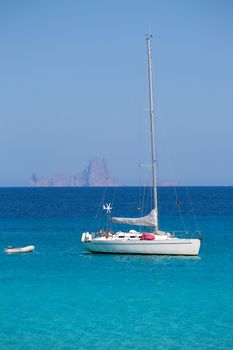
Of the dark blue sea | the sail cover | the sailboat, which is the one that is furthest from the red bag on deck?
the sail cover

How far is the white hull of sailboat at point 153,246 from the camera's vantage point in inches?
2108

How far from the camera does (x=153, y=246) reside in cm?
5391

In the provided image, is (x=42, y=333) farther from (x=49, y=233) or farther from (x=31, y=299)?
(x=49, y=233)

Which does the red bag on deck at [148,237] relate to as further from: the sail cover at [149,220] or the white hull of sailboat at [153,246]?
the sail cover at [149,220]

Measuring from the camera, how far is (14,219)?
106125 millimetres

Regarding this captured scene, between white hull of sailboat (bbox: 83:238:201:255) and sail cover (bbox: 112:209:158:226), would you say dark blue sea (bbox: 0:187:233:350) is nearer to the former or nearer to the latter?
white hull of sailboat (bbox: 83:238:201:255)

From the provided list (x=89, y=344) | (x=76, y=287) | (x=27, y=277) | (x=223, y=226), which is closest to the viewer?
(x=89, y=344)

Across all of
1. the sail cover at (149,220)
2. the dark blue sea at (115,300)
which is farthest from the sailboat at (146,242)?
the dark blue sea at (115,300)

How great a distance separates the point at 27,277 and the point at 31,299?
7.71 meters

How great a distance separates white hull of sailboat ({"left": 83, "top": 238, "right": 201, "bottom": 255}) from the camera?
5353 cm

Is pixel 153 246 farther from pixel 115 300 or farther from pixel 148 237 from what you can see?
pixel 115 300

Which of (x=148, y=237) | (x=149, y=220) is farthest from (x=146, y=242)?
(x=149, y=220)

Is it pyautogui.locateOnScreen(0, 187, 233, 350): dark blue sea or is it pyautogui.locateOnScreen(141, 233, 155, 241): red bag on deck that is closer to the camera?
pyautogui.locateOnScreen(0, 187, 233, 350): dark blue sea

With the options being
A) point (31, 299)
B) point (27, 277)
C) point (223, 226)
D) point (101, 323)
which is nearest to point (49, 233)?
point (223, 226)
